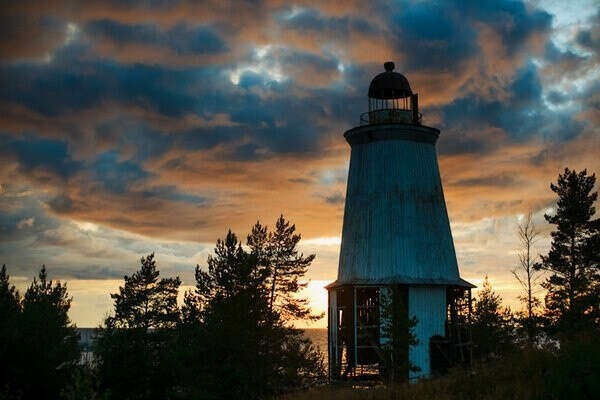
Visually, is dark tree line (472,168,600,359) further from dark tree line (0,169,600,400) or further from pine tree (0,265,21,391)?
pine tree (0,265,21,391)

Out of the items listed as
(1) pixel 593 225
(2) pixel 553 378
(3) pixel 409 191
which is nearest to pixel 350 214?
(3) pixel 409 191

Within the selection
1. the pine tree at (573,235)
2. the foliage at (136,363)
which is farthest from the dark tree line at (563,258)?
the foliage at (136,363)

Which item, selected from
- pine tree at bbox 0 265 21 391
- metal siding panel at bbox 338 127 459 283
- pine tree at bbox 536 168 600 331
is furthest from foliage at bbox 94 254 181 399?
pine tree at bbox 536 168 600 331

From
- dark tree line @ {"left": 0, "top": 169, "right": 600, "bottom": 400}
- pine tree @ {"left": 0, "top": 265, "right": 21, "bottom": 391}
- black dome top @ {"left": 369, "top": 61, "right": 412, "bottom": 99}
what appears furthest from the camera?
black dome top @ {"left": 369, "top": 61, "right": 412, "bottom": 99}

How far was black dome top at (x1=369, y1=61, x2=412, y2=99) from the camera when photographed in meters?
41.0

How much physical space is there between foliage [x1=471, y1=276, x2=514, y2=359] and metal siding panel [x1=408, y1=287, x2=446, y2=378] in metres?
5.93

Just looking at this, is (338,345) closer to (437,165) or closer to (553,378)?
(437,165)

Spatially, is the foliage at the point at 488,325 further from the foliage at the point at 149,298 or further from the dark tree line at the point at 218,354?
the foliage at the point at 149,298

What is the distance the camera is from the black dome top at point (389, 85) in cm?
4097

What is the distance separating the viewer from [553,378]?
1725cm

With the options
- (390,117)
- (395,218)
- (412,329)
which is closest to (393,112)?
(390,117)

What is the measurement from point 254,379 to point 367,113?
19.9 meters

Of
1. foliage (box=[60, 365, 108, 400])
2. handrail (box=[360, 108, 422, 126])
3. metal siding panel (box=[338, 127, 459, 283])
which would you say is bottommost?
foliage (box=[60, 365, 108, 400])

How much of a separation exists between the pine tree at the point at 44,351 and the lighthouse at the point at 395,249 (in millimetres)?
16123
